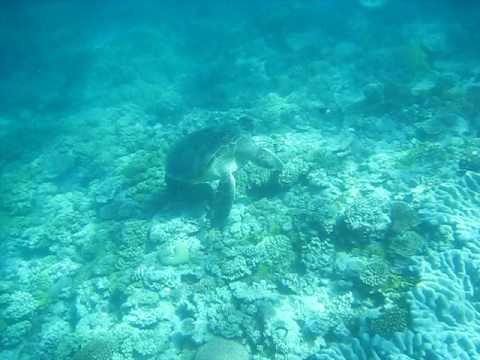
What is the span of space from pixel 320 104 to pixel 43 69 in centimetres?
2216

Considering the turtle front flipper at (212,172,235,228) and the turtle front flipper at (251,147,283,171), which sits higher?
the turtle front flipper at (251,147,283,171)

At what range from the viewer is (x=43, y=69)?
23.1 metres

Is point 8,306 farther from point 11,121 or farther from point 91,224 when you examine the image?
point 11,121

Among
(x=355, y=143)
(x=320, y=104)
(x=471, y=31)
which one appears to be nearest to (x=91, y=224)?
(x=355, y=143)

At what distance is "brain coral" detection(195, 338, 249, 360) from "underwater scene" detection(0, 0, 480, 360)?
2 cm

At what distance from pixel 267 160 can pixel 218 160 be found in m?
1.04

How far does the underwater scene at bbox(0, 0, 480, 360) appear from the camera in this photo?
4578 millimetres

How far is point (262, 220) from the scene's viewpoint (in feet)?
20.4

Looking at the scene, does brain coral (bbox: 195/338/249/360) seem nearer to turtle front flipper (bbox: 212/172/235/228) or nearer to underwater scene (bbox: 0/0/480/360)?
underwater scene (bbox: 0/0/480/360)

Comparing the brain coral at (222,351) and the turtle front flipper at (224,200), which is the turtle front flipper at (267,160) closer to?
the turtle front flipper at (224,200)

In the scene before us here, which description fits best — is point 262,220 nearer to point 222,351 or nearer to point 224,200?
point 224,200

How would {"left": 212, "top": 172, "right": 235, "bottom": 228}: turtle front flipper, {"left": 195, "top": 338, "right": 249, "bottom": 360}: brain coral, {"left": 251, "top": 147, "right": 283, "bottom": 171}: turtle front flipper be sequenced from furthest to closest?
{"left": 251, "top": 147, "right": 283, "bottom": 171}: turtle front flipper
{"left": 212, "top": 172, "right": 235, "bottom": 228}: turtle front flipper
{"left": 195, "top": 338, "right": 249, "bottom": 360}: brain coral

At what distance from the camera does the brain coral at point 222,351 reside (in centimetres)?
453

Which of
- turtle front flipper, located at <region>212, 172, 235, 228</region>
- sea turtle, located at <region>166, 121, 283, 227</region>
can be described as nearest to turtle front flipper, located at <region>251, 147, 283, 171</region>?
sea turtle, located at <region>166, 121, 283, 227</region>
